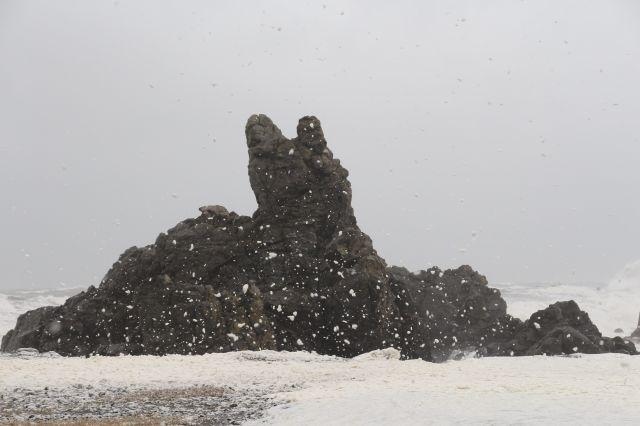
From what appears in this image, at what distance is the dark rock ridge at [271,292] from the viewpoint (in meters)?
25.6

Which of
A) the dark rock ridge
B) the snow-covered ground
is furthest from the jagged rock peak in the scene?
the snow-covered ground

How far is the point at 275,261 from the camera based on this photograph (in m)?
28.6

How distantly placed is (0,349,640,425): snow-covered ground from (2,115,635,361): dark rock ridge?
9.61 feet

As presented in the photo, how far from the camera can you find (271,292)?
90.5ft

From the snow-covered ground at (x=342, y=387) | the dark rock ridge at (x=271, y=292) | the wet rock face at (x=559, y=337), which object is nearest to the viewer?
the snow-covered ground at (x=342, y=387)

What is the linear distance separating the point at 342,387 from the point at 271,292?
1309cm

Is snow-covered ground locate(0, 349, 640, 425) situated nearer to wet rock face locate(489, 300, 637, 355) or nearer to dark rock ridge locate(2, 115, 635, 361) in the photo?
wet rock face locate(489, 300, 637, 355)

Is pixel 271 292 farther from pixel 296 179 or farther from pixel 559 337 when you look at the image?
pixel 559 337

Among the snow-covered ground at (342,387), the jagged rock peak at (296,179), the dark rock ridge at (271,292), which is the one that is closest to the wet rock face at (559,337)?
the dark rock ridge at (271,292)

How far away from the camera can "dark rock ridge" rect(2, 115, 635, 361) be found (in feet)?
83.9

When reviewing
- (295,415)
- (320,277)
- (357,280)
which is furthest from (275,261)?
(295,415)

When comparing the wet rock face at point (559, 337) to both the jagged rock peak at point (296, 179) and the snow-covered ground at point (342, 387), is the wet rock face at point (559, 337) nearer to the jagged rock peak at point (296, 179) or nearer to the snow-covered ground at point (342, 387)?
the snow-covered ground at point (342, 387)

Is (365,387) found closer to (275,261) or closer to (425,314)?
(275,261)

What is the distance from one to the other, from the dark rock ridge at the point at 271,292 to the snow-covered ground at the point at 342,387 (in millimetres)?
2931
